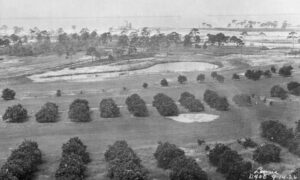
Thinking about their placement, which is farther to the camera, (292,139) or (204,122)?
(204,122)

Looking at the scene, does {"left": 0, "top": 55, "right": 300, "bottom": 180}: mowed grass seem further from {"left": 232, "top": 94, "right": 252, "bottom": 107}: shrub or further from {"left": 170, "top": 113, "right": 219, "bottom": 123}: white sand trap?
{"left": 170, "top": 113, "right": 219, "bottom": 123}: white sand trap

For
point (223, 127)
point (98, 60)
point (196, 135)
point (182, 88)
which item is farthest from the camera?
point (98, 60)

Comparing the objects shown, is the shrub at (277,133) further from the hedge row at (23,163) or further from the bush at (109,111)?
the hedge row at (23,163)

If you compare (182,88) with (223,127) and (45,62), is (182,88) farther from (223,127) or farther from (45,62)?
(45,62)

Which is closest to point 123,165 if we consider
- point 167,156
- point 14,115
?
point 167,156

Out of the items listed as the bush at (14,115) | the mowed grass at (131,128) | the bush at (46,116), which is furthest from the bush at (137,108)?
the bush at (14,115)

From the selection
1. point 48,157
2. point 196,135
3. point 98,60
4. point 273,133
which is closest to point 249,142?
point 273,133
